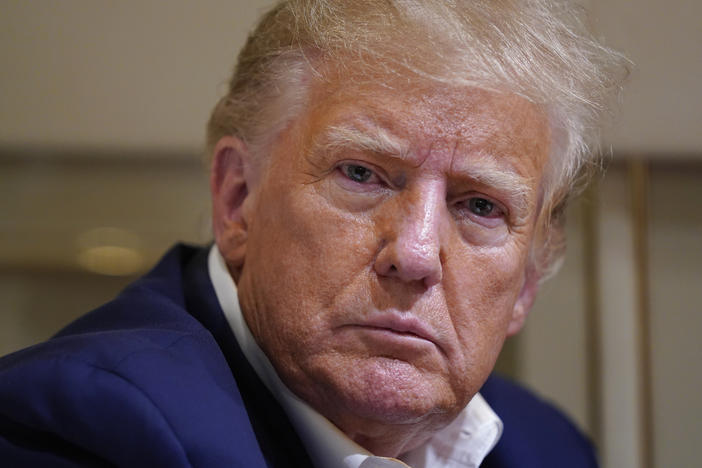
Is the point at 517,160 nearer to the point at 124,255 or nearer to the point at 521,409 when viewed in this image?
the point at 521,409

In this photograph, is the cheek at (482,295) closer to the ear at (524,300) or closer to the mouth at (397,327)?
the mouth at (397,327)

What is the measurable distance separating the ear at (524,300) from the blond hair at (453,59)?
0.11ft

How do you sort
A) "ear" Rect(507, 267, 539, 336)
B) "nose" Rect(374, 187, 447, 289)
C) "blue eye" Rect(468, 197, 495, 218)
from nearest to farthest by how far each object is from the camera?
"nose" Rect(374, 187, 447, 289), "blue eye" Rect(468, 197, 495, 218), "ear" Rect(507, 267, 539, 336)

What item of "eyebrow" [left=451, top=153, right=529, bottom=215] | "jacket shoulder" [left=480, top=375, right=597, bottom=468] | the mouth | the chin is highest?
"eyebrow" [left=451, top=153, right=529, bottom=215]

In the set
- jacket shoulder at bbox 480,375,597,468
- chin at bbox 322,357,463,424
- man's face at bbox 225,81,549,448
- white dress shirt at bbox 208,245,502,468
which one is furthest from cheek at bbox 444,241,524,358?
jacket shoulder at bbox 480,375,597,468

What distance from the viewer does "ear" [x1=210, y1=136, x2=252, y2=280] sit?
1.35 m

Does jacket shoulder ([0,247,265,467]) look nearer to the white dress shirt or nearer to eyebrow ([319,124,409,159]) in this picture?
the white dress shirt

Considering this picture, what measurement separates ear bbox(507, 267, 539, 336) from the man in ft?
0.55

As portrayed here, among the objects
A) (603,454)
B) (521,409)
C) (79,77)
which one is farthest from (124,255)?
(603,454)

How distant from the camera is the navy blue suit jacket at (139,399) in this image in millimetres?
911

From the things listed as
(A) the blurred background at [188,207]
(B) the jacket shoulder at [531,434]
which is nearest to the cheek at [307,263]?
(B) the jacket shoulder at [531,434]

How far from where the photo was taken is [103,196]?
2201 mm

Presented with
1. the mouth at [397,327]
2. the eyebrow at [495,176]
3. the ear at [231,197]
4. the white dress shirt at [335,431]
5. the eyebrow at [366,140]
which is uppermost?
the eyebrow at [366,140]

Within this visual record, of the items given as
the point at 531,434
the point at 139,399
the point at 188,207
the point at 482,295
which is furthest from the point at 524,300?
the point at 188,207
